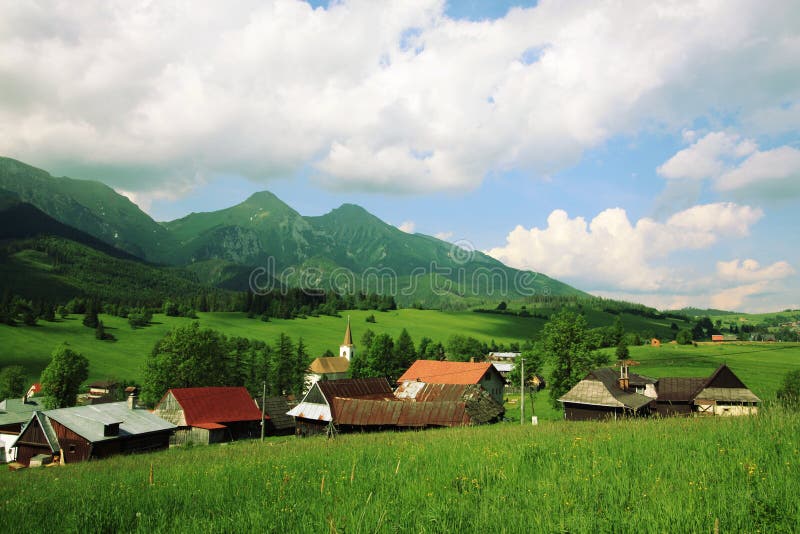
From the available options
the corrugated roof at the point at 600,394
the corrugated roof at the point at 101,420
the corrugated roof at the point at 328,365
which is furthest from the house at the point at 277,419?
the corrugated roof at the point at 328,365

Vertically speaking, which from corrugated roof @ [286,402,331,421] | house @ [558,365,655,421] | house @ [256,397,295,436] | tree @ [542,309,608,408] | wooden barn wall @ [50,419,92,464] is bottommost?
house @ [256,397,295,436]

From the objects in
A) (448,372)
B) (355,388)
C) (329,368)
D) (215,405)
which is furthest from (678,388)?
(329,368)

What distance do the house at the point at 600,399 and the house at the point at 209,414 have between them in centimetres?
3833

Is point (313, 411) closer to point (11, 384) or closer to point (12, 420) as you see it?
point (12, 420)

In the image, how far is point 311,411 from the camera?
153ft

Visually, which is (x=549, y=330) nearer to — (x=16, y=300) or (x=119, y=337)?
(x=119, y=337)

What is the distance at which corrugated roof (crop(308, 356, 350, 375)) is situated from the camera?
4277 inches

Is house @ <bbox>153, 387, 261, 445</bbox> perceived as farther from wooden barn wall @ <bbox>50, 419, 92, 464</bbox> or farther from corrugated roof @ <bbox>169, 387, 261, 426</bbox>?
wooden barn wall @ <bbox>50, 419, 92, 464</bbox>

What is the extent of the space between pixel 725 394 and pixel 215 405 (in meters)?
58.7

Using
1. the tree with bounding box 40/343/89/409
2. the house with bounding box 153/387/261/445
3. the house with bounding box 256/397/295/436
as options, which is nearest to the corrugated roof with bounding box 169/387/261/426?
the house with bounding box 153/387/261/445

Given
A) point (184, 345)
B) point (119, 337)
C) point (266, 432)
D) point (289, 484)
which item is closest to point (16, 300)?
point (119, 337)

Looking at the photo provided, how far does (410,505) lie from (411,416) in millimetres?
35057

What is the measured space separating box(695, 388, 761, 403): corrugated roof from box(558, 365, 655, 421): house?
6.20 m

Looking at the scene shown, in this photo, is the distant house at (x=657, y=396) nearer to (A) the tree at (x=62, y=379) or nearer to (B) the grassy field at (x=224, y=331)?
(A) the tree at (x=62, y=379)
